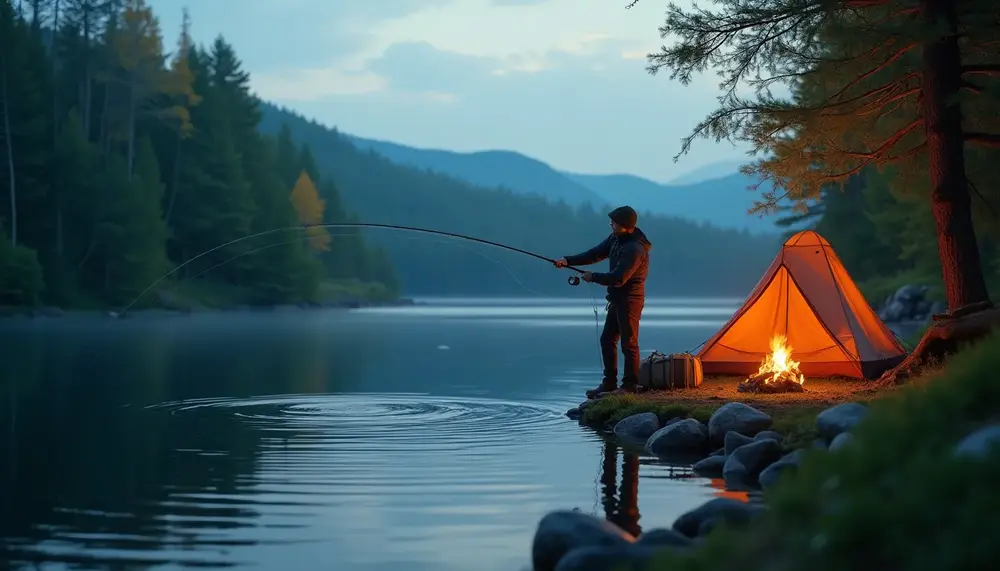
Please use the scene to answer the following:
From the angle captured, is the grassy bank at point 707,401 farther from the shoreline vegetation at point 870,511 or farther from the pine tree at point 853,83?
the shoreline vegetation at point 870,511

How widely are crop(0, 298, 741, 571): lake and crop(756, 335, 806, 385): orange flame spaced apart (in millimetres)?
2757

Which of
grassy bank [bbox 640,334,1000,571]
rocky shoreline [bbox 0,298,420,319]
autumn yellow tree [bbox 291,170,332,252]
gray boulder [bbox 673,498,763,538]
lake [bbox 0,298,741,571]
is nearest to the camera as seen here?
grassy bank [bbox 640,334,1000,571]

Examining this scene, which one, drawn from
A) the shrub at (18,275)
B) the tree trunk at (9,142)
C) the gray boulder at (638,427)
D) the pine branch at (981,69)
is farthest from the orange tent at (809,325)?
Answer: the tree trunk at (9,142)

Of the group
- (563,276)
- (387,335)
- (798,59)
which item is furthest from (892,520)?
(563,276)

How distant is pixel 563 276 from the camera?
194 metres

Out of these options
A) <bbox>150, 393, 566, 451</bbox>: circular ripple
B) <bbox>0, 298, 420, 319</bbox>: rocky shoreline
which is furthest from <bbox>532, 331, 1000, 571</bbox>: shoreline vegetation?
<bbox>0, 298, 420, 319</bbox>: rocky shoreline

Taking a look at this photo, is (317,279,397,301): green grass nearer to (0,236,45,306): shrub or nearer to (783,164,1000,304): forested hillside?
(0,236,45,306): shrub

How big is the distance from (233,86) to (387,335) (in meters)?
47.2

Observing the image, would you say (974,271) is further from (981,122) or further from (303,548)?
(303,548)

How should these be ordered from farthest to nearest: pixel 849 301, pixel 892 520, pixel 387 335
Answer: pixel 387 335, pixel 849 301, pixel 892 520

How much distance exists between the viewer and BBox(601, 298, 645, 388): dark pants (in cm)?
1493

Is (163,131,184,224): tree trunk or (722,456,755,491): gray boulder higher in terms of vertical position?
(163,131,184,224): tree trunk

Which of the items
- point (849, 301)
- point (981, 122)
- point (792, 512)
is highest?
point (981, 122)

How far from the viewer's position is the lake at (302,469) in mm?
7691
